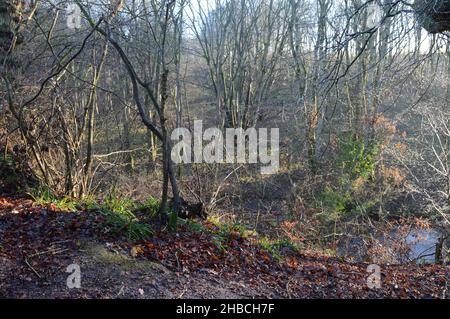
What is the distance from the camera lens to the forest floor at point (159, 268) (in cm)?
366

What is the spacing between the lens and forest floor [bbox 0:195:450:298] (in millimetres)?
3662

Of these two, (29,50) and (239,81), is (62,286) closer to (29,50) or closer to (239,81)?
(29,50)

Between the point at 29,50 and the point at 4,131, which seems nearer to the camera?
the point at 4,131

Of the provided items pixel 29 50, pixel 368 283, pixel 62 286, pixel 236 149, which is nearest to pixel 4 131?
pixel 29 50

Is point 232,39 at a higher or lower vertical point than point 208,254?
higher

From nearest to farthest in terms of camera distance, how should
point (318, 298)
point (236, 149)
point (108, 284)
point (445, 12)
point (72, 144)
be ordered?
point (108, 284)
point (445, 12)
point (318, 298)
point (72, 144)
point (236, 149)

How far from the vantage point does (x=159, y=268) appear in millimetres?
4156

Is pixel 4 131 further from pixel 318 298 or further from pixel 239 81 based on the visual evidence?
pixel 239 81

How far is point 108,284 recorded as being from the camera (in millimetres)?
3674

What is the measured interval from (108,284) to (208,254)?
4.70 ft

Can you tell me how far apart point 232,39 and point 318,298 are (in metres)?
17.0
